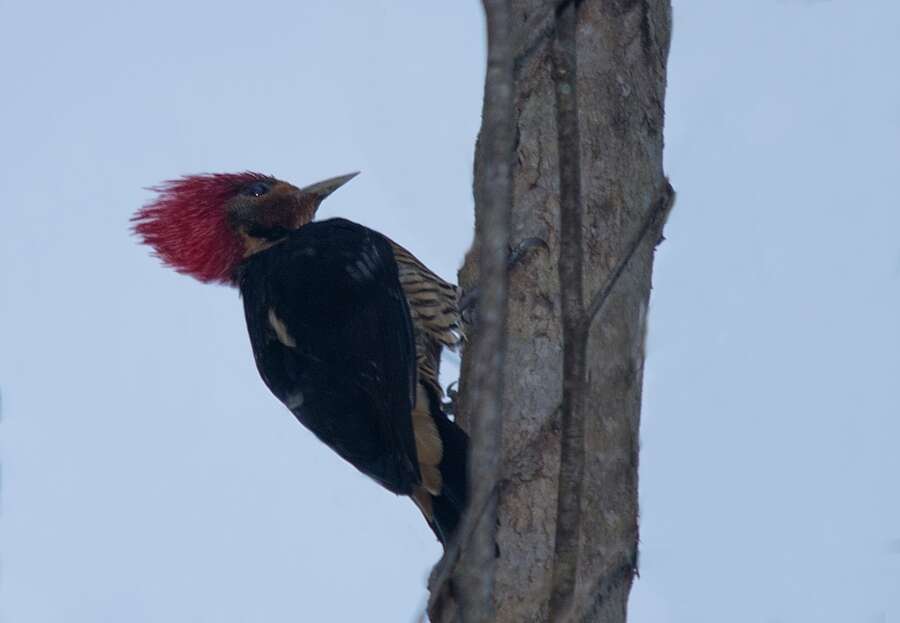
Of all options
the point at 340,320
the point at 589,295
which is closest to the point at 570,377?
the point at 589,295

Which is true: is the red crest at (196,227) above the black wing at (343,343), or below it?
above

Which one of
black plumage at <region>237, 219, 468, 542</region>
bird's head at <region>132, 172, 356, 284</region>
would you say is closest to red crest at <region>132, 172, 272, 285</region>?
bird's head at <region>132, 172, 356, 284</region>

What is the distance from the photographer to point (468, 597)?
167 cm

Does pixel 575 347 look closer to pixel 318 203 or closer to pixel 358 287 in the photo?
pixel 358 287

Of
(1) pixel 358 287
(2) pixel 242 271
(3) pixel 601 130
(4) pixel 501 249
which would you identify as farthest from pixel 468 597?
(2) pixel 242 271

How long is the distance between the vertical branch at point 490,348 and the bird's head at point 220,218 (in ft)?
10.8

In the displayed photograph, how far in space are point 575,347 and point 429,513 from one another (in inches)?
80.7

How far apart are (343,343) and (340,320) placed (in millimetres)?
97

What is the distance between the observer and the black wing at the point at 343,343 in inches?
161

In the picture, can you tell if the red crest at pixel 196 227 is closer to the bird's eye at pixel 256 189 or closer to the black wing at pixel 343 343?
the bird's eye at pixel 256 189

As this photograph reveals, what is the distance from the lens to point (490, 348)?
6.07 feet

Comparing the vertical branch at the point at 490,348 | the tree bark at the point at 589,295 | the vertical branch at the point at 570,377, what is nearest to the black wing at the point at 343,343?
the tree bark at the point at 589,295

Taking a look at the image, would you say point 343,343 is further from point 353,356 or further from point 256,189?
point 256,189

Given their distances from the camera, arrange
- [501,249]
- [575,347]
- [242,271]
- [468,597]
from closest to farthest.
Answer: [468,597], [501,249], [575,347], [242,271]
